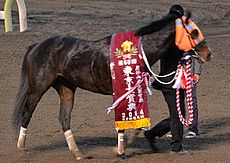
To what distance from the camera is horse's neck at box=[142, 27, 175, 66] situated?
909 centimetres

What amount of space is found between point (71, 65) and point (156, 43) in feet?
3.55

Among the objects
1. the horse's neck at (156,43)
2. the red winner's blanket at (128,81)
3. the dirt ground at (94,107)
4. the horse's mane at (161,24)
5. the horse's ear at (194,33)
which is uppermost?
the horse's mane at (161,24)

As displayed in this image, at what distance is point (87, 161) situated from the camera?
932 centimetres

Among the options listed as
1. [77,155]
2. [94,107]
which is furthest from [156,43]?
[94,107]

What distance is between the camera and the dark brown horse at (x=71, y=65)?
9.12 metres

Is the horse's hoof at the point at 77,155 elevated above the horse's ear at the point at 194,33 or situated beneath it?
situated beneath

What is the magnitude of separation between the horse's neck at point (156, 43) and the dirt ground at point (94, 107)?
125cm

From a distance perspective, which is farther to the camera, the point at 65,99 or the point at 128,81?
the point at 65,99

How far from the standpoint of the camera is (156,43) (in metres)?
9.09

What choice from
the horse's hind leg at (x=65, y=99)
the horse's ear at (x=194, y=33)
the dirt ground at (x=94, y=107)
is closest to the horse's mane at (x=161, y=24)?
the horse's ear at (x=194, y=33)

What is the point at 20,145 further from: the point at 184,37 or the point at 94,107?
the point at 94,107

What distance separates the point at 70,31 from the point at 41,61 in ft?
35.2

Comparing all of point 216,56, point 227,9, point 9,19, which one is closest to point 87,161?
point 216,56

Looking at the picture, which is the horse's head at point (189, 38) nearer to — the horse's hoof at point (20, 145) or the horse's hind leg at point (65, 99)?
the horse's hind leg at point (65, 99)
